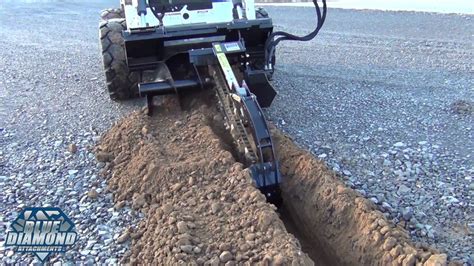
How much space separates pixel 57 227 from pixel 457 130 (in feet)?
14.8

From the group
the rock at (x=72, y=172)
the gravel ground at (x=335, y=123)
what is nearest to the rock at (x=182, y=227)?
the gravel ground at (x=335, y=123)

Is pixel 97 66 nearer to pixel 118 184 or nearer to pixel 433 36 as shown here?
pixel 118 184

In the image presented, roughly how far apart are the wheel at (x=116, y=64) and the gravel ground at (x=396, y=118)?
6.60 feet

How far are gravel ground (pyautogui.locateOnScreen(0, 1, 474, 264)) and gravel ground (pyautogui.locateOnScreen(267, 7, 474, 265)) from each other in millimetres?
16

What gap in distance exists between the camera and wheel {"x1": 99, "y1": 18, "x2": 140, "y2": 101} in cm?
725

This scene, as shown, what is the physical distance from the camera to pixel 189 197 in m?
4.45

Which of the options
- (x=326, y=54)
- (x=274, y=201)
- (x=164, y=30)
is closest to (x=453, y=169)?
(x=274, y=201)

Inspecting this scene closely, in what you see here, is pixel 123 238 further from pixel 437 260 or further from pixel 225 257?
pixel 437 260

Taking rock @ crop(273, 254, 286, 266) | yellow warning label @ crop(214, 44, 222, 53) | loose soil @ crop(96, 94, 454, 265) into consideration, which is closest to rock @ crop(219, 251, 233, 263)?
loose soil @ crop(96, 94, 454, 265)

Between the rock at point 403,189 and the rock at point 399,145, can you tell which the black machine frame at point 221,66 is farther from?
the rock at point 399,145

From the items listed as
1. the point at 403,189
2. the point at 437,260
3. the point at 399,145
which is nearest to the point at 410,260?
the point at 437,260

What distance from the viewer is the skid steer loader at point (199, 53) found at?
5172 millimetres

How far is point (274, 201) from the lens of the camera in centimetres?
454

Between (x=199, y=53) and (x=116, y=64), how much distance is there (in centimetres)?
194
